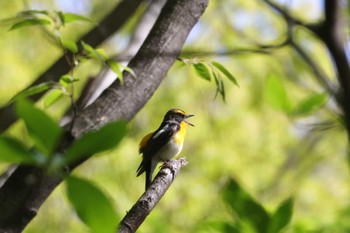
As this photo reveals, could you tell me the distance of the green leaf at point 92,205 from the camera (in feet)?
1.81

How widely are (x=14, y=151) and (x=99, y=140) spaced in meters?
0.09

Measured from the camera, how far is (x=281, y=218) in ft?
3.43

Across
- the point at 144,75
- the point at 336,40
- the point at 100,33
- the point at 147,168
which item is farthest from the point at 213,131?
the point at 336,40

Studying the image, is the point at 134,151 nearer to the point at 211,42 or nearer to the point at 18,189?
the point at 211,42

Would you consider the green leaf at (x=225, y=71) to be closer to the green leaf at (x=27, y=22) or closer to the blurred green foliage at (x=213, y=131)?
the green leaf at (x=27, y=22)

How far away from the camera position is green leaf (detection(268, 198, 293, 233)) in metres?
1.04

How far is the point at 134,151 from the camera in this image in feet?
21.3

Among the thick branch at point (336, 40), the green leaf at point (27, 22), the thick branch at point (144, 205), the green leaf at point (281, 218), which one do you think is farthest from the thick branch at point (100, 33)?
the thick branch at point (336, 40)

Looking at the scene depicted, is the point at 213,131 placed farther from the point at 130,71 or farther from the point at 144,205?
the point at 144,205

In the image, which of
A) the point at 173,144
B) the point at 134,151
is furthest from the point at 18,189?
the point at 134,151

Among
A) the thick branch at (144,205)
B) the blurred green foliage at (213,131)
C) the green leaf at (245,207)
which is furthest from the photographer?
the blurred green foliage at (213,131)

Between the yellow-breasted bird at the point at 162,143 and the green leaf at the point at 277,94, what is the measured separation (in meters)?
1.01

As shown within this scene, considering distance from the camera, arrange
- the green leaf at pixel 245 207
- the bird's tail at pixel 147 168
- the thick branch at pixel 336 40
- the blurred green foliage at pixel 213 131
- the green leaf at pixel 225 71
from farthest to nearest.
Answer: the blurred green foliage at pixel 213 131, the bird's tail at pixel 147 168, the green leaf at pixel 225 71, the green leaf at pixel 245 207, the thick branch at pixel 336 40

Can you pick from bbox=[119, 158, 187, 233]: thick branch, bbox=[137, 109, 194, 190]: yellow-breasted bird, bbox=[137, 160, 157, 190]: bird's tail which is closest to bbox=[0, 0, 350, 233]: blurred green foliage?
bbox=[137, 109, 194, 190]: yellow-breasted bird
